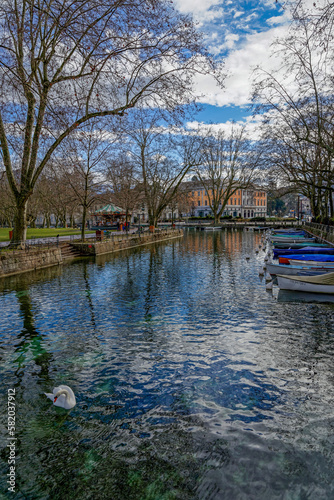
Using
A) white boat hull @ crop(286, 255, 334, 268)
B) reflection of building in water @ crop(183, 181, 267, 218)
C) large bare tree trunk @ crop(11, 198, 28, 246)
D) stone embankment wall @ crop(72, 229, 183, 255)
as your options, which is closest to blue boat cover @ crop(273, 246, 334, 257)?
white boat hull @ crop(286, 255, 334, 268)

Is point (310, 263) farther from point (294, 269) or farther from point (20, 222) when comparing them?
point (20, 222)

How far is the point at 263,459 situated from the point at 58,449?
2996 millimetres

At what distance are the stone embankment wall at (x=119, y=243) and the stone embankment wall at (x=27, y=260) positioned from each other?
375cm

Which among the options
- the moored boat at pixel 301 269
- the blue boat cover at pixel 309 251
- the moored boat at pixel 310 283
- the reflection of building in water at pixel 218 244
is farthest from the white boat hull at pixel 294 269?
the reflection of building in water at pixel 218 244

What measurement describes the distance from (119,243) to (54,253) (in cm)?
973

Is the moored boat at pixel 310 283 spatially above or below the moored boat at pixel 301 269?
below

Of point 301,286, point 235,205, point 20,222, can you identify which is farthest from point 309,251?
point 235,205

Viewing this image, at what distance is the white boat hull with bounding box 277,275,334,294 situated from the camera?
13.4 metres

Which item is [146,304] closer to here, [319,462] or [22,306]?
[22,306]

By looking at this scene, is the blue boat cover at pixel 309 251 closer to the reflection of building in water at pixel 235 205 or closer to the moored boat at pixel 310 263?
the moored boat at pixel 310 263

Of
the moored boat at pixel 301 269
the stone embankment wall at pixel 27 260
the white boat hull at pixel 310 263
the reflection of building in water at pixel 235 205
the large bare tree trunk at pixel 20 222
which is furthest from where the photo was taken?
the reflection of building in water at pixel 235 205

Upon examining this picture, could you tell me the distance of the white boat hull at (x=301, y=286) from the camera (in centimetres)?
1341

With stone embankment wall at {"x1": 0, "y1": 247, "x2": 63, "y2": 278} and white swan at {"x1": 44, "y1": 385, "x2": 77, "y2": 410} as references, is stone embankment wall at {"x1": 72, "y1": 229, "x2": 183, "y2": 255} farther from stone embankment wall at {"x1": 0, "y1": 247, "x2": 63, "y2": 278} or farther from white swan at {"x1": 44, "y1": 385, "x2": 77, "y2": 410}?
white swan at {"x1": 44, "y1": 385, "x2": 77, "y2": 410}

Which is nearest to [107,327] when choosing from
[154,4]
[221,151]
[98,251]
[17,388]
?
[17,388]
